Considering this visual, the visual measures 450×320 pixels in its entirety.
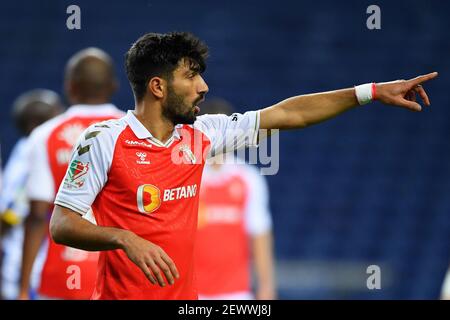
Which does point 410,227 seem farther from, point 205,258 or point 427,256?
point 205,258

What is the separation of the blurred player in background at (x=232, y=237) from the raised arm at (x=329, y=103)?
8.45 feet

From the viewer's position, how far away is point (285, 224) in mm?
10055

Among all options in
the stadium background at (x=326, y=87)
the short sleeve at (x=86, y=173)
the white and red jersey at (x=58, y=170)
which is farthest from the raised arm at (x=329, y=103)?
the stadium background at (x=326, y=87)

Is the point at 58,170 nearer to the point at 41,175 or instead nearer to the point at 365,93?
the point at 41,175

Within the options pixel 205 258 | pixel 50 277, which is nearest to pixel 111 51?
pixel 205 258

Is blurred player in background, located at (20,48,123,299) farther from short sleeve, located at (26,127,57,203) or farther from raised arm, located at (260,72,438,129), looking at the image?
raised arm, located at (260,72,438,129)

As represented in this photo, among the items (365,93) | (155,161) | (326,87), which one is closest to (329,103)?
(365,93)

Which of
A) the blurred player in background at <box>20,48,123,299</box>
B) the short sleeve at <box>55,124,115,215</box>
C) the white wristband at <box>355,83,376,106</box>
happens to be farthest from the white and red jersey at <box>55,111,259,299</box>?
the blurred player in background at <box>20,48,123,299</box>

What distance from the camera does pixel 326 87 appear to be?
10.1 m

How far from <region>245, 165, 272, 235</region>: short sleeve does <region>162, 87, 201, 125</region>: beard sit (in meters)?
2.70

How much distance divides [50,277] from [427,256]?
5.74m

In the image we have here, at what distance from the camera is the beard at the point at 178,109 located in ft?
11.9

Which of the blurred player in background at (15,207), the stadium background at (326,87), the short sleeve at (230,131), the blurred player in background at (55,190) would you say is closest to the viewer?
the short sleeve at (230,131)

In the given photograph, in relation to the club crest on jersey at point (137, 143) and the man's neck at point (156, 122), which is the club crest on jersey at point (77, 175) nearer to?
the club crest on jersey at point (137, 143)
